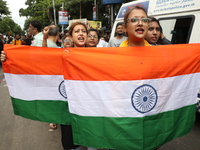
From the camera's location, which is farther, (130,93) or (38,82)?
(38,82)

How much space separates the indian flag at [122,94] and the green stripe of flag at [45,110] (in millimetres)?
429

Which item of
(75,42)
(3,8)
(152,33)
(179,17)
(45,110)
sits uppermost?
(3,8)

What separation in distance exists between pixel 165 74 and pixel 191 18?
7.88 feet

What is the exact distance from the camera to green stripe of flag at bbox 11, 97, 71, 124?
2.22 metres

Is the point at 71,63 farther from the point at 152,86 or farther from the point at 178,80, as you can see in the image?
the point at 178,80


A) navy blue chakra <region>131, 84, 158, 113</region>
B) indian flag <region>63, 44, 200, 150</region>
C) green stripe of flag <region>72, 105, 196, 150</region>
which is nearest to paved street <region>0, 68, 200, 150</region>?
green stripe of flag <region>72, 105, 196, 150</region>

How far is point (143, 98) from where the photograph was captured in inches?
67.2

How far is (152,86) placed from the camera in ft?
5.71

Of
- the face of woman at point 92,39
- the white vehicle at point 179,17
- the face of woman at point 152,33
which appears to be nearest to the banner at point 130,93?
the face of woman at point 152,33

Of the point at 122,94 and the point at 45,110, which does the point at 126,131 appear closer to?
the point at 122,94

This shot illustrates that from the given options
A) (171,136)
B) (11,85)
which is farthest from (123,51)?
(11,85)

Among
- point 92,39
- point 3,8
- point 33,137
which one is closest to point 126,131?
point 92,39

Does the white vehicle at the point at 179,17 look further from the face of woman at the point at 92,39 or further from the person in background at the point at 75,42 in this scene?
the person in background at the point at 75,42

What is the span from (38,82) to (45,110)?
14.5 inches
